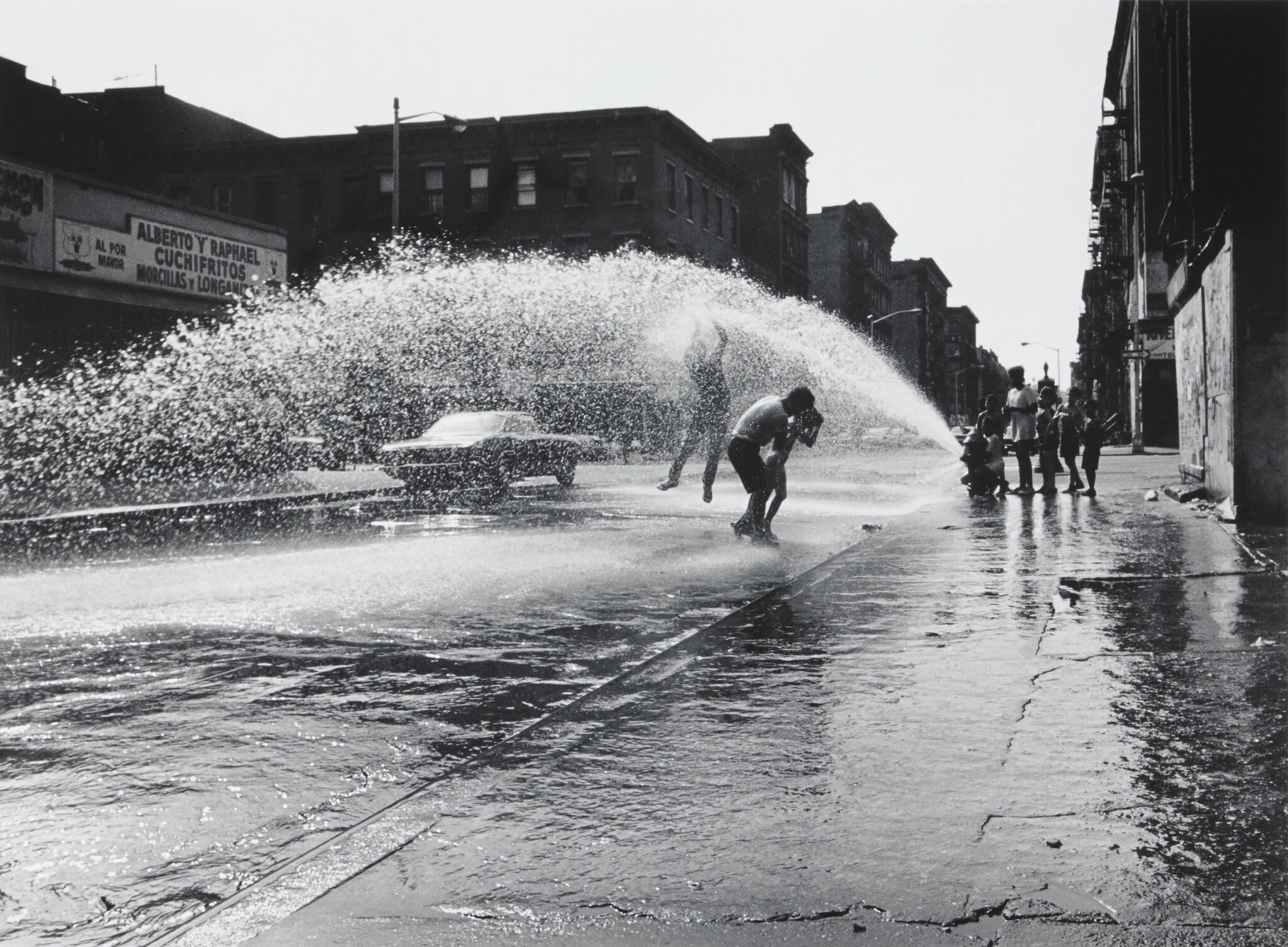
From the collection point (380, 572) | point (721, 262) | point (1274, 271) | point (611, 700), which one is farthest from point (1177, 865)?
point (721, 262)

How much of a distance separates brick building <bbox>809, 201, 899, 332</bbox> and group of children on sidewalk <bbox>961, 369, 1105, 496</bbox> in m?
67.6

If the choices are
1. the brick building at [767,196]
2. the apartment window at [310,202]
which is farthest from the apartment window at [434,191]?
the brick building at [767,196]

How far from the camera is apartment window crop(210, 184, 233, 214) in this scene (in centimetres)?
5059

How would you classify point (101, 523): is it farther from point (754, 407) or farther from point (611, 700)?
point (611, 700)

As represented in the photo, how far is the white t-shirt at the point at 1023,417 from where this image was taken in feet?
58.5

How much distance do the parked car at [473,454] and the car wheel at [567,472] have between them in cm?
37

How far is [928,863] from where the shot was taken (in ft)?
11.3

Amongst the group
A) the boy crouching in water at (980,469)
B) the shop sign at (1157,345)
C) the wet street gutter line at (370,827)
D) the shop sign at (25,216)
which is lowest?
the wet street gutter line at (370,827)

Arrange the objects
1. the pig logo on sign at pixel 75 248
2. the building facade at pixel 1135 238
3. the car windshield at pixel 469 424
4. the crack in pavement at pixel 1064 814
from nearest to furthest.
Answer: the crack in pavement at pixel 1064 814
the car windshield at pixel 469 424
the pig logo on sign at pixel 75 248
the building facade at pixel 1135 238

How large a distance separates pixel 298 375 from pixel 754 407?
736 inches

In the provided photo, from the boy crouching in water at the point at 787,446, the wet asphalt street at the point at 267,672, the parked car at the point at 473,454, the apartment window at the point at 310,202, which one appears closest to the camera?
the wet asphalt street at the point at 267,672

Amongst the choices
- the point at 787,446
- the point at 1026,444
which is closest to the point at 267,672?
the point at 787,446

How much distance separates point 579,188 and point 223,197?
14784 millimetres

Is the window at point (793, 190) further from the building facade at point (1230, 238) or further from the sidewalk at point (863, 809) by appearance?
the sidewalk at point (863, 809)
